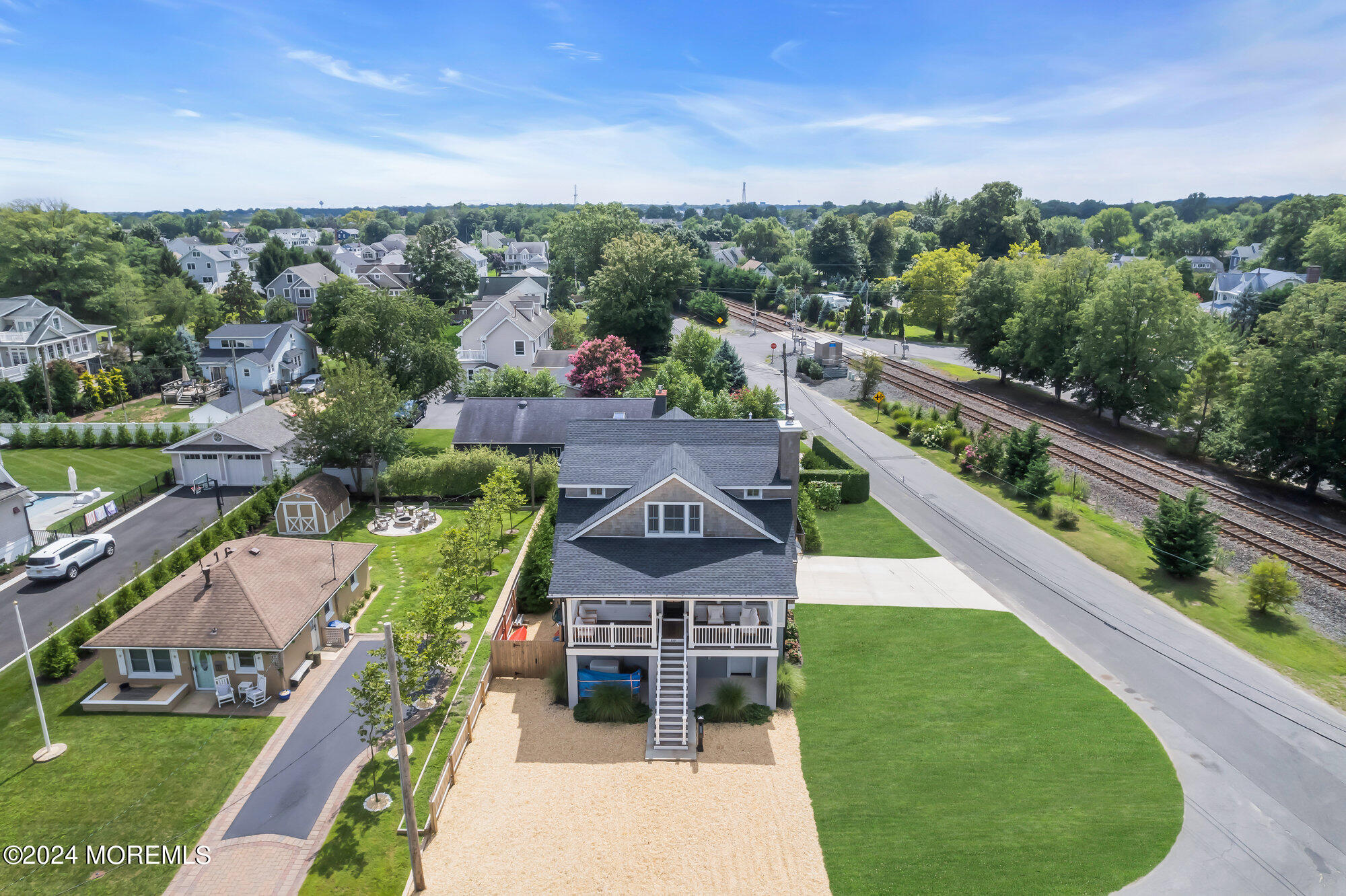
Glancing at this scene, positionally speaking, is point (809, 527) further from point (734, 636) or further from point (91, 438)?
point (91, 438)

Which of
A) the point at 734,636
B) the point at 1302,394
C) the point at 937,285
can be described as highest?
the point at 937,285

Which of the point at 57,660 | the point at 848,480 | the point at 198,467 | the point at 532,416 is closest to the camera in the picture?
the point at 57,660

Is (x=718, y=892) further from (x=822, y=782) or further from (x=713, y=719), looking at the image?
(x=713, y=719)

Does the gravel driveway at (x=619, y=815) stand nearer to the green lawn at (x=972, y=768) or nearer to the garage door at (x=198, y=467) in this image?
the green lawn at (x=972, y=768)

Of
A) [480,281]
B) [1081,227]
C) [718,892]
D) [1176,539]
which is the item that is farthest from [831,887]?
[1081,227]

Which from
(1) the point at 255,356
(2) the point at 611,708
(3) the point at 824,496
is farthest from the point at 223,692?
(1) the point at 255,356

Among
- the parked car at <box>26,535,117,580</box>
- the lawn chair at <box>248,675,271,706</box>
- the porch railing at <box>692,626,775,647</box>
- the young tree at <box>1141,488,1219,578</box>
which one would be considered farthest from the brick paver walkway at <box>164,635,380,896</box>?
the young tree at <box>1141,488,1219,578</box>

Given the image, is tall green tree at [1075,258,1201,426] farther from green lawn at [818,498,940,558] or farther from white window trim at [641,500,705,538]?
white window trim at [641,500,705,538]
